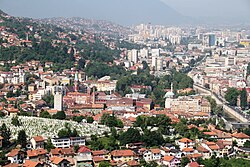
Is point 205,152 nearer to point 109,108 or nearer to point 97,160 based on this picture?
point 97,160

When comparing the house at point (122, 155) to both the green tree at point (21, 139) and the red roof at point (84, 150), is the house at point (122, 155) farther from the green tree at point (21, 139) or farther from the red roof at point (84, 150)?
the green tree at point (21, 139)

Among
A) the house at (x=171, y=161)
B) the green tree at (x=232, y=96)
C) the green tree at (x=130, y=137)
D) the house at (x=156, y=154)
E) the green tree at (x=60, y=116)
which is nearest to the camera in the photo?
the house at (x=171, y=161)

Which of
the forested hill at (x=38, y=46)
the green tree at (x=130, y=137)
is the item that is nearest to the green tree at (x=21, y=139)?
the green tree at (x=130, y=137)

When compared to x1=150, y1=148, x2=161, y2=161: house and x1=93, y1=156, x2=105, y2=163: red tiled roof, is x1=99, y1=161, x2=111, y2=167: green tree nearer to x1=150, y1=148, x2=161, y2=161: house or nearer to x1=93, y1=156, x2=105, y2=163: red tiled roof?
x1=93, y1=156, x2=105, y2=163: red tiled roof

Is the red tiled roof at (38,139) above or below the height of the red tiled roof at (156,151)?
above

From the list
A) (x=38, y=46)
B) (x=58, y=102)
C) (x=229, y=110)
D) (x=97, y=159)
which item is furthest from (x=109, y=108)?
(x=38, y=46)
